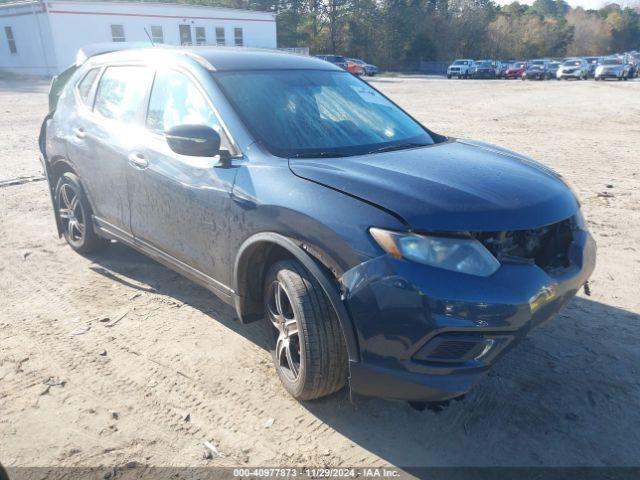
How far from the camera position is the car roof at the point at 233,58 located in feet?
11.8

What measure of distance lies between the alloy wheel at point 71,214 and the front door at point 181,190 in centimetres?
115

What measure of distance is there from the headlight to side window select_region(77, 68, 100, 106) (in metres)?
3.34

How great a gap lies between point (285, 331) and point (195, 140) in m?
1.21

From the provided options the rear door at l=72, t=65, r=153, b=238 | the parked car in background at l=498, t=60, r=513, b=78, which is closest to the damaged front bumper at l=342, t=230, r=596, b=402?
the rear door at l=72, t=65, r=153, b=238

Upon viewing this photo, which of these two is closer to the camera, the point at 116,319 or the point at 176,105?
the point at 176,105

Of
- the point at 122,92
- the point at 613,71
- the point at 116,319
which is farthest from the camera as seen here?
the point at 613,71

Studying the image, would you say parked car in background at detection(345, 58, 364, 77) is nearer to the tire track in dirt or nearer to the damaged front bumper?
the tire track in dirt

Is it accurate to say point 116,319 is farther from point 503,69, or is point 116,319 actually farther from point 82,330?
point 503,69

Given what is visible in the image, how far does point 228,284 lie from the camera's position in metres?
3.25

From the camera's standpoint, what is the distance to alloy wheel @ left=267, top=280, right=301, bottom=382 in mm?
2930

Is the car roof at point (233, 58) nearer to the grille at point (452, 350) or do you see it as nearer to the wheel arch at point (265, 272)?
the wheel arch at point (265, 272)

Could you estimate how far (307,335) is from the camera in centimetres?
267

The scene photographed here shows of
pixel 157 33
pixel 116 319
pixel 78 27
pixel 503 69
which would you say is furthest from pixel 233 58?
pixel 503 69

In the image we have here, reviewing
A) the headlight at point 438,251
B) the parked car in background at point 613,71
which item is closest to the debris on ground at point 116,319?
the headlight at point 438,251
